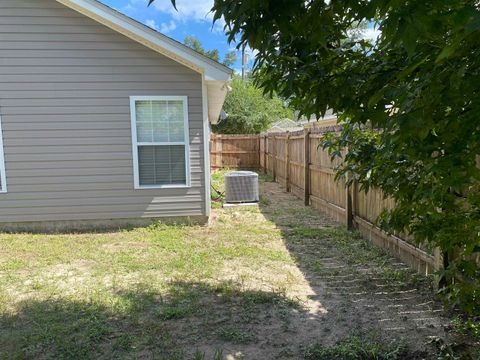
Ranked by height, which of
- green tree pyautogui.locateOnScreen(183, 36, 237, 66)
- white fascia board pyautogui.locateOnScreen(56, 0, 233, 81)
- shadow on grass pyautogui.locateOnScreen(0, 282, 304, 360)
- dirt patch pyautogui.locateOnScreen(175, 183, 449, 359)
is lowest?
shadow on grass pyautogui.locateOnScreen(0, 282, 304, 360)

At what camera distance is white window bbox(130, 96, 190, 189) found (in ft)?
21.9

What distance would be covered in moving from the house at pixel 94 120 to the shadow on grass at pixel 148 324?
3.08 meters

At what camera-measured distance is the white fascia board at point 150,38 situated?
20.1ft

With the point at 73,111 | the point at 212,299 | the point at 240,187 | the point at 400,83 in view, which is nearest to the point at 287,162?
the point at 240,187

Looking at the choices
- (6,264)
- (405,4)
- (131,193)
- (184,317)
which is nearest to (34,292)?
(6,264)

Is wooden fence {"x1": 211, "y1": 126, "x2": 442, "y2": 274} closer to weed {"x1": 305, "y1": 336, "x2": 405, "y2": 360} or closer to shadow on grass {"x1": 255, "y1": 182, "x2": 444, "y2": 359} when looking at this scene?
shadow on grass {"x1": 255, "y1": 182, "x2": 444, "y2": 359}

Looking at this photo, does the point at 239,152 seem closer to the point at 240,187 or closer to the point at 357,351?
the point at 240,187

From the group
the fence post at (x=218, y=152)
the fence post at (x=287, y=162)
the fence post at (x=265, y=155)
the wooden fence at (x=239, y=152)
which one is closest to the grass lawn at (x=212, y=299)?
the fence post at (x=287, y=162)

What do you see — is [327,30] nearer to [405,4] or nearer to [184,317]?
[405,4]

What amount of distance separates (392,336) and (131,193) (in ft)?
16.8

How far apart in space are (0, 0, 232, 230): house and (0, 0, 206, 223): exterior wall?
0.7 inches

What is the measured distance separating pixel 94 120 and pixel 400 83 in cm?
600

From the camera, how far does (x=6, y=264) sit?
5000 millimetres

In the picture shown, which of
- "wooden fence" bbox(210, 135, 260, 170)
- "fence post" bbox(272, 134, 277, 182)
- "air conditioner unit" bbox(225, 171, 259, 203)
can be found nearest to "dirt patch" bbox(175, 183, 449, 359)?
"air conditioner unit" bbox(225, 171, 259, 203)
